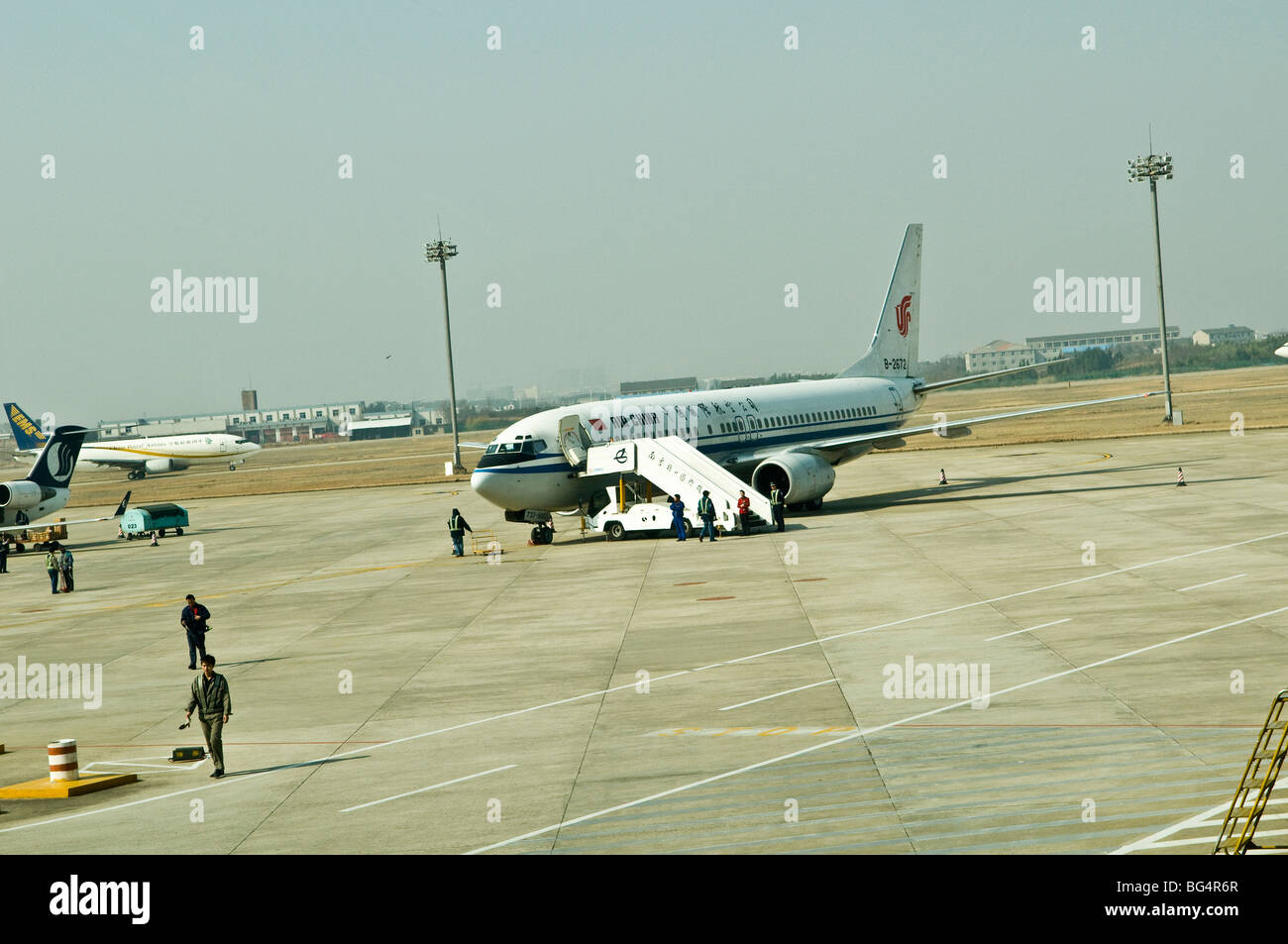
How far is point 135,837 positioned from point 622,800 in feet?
21.6

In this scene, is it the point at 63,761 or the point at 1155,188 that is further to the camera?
the point at 1155,188

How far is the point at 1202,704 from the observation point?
20.3 meters

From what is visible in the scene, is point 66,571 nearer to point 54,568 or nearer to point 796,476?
point 54,568

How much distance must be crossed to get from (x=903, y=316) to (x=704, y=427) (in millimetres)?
22468

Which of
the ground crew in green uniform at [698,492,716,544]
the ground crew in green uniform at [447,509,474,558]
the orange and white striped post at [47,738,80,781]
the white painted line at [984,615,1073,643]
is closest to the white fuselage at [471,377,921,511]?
the ground crew in green uniform at [447,509,474,558]

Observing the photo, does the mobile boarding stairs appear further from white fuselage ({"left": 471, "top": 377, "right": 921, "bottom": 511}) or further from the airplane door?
white fuselage ({"left": 471, "top": 377, "right": 921, "bottom": 511})

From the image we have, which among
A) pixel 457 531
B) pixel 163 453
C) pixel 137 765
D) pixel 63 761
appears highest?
pixel 163 453

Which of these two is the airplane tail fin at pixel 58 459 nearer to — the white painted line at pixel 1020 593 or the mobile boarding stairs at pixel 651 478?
the mobile boarding stairs at pixel 651 478

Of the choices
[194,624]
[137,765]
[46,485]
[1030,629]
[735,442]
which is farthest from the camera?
[46,485]

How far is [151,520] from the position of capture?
246 feet

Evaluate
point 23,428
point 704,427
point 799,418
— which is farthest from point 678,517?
point 23,428

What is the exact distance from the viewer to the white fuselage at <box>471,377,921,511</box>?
51938 millimetres

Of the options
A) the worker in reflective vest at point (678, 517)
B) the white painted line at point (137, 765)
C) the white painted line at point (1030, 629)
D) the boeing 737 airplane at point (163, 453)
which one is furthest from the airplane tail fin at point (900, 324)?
the boeing 737 airplane at point (163, 453)
